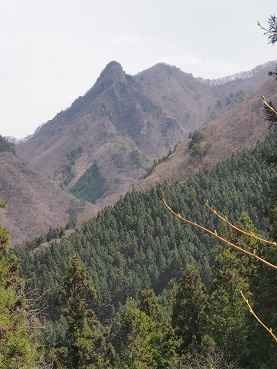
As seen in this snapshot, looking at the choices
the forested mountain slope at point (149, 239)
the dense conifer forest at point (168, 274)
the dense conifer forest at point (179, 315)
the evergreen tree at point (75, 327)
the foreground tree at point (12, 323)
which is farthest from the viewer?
the forested mountain slope at point (149, 239)

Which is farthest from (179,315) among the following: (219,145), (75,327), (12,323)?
(219,145)

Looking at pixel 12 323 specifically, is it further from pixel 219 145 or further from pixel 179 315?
pixel 219 145

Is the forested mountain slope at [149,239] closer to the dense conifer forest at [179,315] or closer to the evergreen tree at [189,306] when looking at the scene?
the dense conifer forest at [179,315]

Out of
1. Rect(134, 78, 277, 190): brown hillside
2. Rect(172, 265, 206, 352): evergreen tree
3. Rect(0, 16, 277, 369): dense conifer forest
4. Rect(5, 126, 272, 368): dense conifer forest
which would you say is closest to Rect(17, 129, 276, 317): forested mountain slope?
Rect(5, 126, 272, 368): dense conifer forest

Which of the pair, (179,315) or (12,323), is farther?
(179,315)

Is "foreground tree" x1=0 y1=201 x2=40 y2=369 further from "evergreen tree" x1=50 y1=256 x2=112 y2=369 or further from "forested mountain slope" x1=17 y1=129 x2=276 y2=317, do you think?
"forested mountain slope" x1=17 y1=129 x2=276 y2=317

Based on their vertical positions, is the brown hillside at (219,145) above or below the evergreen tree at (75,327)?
below

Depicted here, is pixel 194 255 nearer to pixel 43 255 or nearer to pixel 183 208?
pixel 183 208

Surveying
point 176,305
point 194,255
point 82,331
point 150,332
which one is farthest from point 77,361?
point 194,255

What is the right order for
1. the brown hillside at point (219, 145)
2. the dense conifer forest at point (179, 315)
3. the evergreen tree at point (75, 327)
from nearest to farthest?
the dense conifer forest at point (179, 315), the evergreen tree at point (75, 327), the brown hillside at point (219, 145)

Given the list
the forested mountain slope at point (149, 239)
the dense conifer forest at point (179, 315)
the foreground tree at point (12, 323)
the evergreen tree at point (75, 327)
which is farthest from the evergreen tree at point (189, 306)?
the forested mountain slope at point (149, 239)

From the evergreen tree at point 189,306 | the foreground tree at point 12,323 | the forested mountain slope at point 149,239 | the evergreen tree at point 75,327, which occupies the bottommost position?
the forested mountain slope at point 149,239

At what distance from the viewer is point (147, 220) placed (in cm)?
11700

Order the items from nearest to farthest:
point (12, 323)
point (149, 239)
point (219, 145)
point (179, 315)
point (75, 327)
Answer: point (12, 323)
point (75, 327)
point (179, 315)
point (149, 239)
point (219, 145)
